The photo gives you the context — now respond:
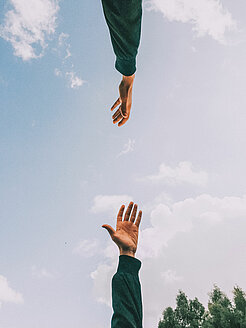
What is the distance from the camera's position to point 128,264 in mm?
2314

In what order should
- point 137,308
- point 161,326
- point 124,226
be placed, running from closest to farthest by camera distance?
1. point 137,308
2. point 124,226
3. point 161,326

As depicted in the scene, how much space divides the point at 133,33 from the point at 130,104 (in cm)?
103

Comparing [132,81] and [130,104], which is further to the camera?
[130,104]

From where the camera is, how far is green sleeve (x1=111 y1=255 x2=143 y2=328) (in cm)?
191

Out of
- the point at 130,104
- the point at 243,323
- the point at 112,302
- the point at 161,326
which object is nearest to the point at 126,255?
the point at 112,302

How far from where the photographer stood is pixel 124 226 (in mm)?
2891

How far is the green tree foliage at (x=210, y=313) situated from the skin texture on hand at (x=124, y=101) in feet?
64.8

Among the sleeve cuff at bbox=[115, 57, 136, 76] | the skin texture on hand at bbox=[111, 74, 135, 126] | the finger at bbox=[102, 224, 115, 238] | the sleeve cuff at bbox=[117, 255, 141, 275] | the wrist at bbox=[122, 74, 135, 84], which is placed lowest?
the sleeve cuff at bbox=[117, 255, 141, 275]

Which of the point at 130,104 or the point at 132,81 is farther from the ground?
the point at 130,104

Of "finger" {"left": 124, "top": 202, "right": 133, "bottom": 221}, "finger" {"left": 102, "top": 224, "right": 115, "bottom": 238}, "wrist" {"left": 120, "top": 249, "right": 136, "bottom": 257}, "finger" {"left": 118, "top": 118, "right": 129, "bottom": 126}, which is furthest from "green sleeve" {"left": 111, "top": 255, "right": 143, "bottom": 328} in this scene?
"finger" {"left": 118, "top": 118, "right": 129, "bottom": 126}

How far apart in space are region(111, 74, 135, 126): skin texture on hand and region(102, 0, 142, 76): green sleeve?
41cm

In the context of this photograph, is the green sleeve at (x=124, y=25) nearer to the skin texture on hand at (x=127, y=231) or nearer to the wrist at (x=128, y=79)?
the wrist at (x=128, y=79)

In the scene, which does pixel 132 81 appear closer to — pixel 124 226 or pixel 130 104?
pixel 130 104

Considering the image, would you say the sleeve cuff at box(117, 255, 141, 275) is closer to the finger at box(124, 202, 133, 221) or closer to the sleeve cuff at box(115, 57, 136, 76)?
the finger at box(124, 202, 133, 221)
